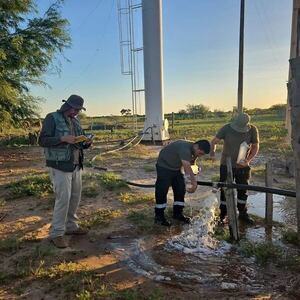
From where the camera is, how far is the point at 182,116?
56.6 metres

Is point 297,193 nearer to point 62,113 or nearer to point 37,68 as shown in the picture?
point 62,113

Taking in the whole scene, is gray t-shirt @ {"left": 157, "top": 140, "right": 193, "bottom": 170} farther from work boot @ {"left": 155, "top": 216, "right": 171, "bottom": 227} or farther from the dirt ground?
the dirt ground

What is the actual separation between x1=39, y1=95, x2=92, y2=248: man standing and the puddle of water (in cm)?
379

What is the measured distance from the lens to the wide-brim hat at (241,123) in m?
6.68

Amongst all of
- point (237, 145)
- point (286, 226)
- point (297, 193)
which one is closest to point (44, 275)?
point (297, 193)

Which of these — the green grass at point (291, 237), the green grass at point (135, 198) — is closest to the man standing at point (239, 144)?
the green grass at point (291, 237)

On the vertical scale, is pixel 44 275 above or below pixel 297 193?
below

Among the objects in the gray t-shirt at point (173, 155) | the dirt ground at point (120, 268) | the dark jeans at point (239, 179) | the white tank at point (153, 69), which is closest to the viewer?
the dirt ground at point (120, 268)

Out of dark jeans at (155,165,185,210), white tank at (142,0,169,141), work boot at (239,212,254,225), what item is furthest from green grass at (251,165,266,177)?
white tank at (142,0,169,141)

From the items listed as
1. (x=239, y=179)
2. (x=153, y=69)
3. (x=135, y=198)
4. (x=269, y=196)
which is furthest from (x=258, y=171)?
(x=153, y=69)

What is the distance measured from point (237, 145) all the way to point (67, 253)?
3132 millimetres

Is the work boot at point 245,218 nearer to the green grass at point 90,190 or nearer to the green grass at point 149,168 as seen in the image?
the green grass at point 90,190

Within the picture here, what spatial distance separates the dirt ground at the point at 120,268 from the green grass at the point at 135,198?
60 centimetres

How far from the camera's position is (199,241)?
6.15 meters
